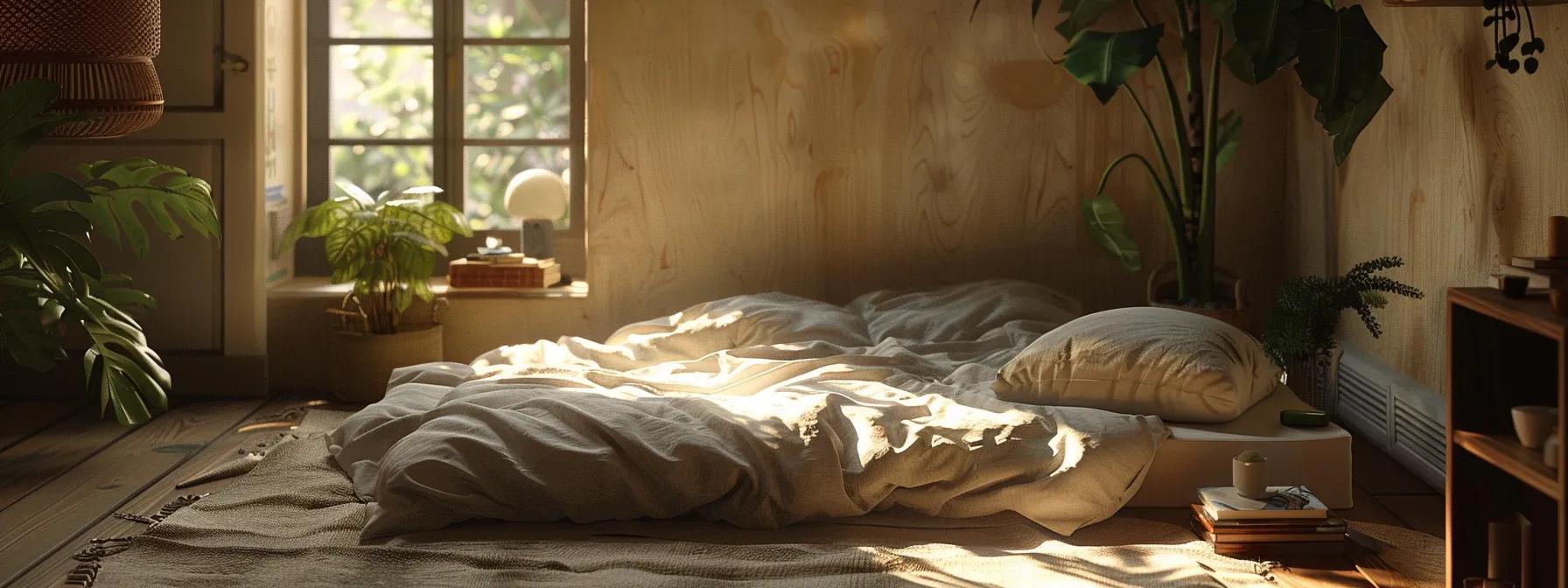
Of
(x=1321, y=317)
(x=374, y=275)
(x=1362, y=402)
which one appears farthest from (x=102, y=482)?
(x=1362, y=402)

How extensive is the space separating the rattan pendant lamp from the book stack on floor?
108 inches

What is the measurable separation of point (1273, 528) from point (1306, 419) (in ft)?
1.33

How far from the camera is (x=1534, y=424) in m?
2.16

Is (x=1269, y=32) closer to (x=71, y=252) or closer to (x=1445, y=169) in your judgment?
(x=1445, y=169)

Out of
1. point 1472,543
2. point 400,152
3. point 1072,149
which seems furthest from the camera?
point 400,152

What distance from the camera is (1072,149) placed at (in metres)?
4.73

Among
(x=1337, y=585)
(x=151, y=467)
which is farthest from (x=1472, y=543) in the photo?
A: (x=151, y=467)

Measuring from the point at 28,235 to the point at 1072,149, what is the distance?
2926mm

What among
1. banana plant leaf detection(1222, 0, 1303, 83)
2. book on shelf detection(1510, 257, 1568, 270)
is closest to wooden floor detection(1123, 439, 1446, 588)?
book on shelf detection(1510, 257, 1568, 270)

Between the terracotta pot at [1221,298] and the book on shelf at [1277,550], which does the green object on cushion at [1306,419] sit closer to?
the book on shelf at [1277,550]

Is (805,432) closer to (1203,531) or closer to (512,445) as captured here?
(512,445)

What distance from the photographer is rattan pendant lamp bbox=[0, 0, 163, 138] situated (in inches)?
141

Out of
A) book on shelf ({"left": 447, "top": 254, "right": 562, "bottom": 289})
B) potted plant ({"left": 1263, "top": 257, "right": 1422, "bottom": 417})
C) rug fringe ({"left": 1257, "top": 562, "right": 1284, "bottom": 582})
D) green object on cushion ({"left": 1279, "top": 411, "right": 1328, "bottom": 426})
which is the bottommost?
rug fringe ({"left": 1257, "top": 562, "right": 1284, "bottom": 582})

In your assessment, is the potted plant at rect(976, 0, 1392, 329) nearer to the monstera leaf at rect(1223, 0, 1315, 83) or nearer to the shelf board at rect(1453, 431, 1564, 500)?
the monstera leaf at rect(1223, 0, 1315, 83)
